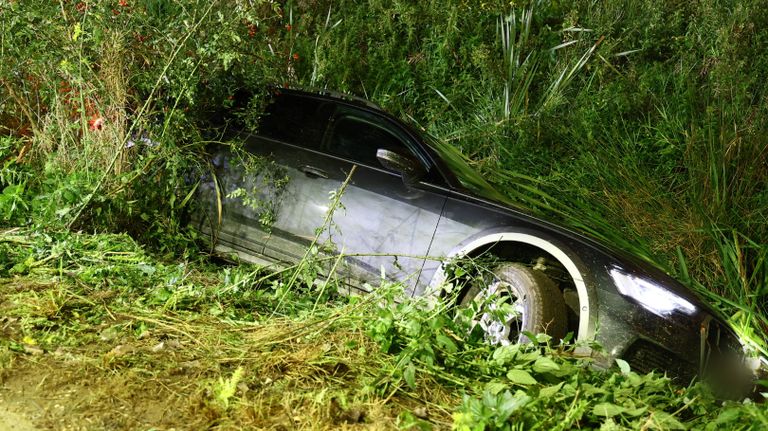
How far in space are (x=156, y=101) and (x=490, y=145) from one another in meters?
4.01

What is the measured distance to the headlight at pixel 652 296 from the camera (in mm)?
4039

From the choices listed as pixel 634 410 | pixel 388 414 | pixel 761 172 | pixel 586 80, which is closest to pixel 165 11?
pixel 388 414

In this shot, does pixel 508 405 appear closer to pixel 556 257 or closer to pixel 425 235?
pixel 556 257

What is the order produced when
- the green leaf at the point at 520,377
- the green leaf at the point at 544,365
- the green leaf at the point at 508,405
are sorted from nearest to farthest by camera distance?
the green leaf at the point at 508,405 → the green leaf at the point at 520,377 → the green leaf at the point at 544,365

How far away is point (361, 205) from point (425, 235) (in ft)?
1.53

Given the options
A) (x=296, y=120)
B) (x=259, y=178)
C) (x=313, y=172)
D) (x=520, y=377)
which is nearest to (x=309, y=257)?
(x=313, y=172)

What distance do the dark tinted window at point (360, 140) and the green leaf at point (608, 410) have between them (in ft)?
8.58

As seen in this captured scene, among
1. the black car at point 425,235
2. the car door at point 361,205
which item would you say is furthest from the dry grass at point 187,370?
the car door at point 361,205

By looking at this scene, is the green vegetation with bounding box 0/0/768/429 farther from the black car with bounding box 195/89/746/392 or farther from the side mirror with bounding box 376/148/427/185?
the side mirror with bounding box 376/148/427/185

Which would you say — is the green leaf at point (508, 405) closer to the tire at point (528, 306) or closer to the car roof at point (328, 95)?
the tire at point (528, 306)

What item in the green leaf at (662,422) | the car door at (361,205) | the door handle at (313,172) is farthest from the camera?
the door handle at (313,172)

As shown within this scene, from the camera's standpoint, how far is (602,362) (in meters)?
4.08

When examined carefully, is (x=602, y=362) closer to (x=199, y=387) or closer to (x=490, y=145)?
(x=199, y=387)

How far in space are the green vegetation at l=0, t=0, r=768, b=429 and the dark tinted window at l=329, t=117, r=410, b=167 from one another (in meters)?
0.60
